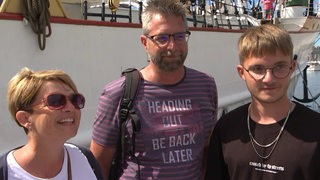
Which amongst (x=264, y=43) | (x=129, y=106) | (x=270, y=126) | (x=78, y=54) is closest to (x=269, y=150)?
(x=270, y=126)

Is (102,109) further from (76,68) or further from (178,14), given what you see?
(76,68)

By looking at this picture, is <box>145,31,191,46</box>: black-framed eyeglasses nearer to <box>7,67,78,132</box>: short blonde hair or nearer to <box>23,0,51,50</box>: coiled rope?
<box>7,67,78,132</box>: short blonde hair

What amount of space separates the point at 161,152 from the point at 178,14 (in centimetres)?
69

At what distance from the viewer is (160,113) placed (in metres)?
2.26

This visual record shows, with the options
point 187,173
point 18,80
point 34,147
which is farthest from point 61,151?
point 187,173

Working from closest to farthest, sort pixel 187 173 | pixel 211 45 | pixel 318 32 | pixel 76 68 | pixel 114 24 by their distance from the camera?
pixel 187 173, pixel 76 68, pixel 114 24, pixel 211 45, pixel 318 32

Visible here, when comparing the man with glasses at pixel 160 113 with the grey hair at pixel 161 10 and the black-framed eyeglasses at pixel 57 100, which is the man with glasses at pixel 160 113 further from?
the black-framed eyeglasses at pixel 57 100

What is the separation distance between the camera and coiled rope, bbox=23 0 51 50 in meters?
3.60

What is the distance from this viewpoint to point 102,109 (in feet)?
7.46

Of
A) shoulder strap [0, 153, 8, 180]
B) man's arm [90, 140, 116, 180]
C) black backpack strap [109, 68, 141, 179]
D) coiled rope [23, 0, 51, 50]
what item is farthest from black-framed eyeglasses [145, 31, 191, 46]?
coiled rope [23, 0, 51, 50]

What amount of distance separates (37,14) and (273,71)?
2.32 m

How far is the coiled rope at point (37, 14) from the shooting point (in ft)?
11.8

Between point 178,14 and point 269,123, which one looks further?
point 178,14

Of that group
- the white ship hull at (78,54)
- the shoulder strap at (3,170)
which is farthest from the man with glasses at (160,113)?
the white ship hull at (78,54)
